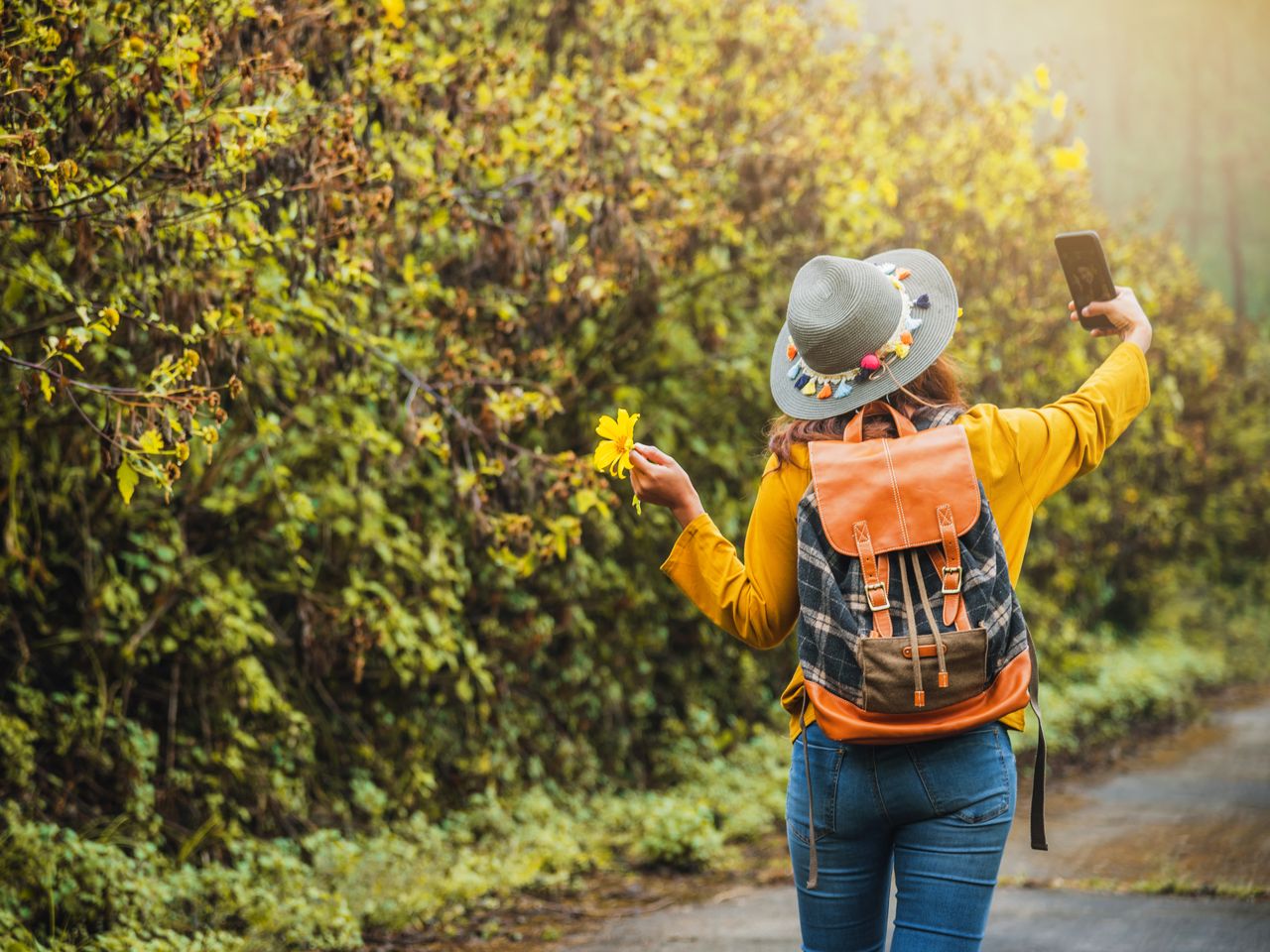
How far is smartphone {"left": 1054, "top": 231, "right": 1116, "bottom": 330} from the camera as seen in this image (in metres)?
2.87

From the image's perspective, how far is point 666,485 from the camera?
256 centimetres

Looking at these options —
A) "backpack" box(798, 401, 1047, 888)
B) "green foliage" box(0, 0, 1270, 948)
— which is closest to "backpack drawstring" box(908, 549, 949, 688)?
"backpack" box(798, 401, 1047, 888)

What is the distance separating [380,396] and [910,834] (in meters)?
3.35

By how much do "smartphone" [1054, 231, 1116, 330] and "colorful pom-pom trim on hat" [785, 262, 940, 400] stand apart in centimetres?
47

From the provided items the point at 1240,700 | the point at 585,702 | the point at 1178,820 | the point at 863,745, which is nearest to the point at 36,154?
the point at 863,745

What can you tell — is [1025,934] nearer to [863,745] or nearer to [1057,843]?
[1057,843]

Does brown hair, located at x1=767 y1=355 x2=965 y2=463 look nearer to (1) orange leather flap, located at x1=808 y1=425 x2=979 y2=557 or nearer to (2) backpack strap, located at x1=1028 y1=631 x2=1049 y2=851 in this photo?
(1) orange leather flap, located at x1=808 y1=425 x2=979 y2=557

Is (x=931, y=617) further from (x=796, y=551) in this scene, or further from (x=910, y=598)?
(x=796, y=551)

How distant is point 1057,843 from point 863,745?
16.1 ft

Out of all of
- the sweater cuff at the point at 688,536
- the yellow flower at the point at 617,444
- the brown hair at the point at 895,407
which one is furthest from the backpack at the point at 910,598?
the yellow flower at the point at 617,444

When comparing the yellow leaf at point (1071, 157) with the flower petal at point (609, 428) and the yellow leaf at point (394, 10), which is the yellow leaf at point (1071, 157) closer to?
the yellow leaf at point (394, 10)

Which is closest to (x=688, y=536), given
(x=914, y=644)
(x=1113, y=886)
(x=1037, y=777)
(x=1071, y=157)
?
(x=914, y=644)

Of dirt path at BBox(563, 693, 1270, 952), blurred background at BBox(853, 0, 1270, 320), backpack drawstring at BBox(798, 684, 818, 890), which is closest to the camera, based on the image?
backpack drawstring at BBox(798, 684, 818, 890)

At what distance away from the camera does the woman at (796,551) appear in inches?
90.0
